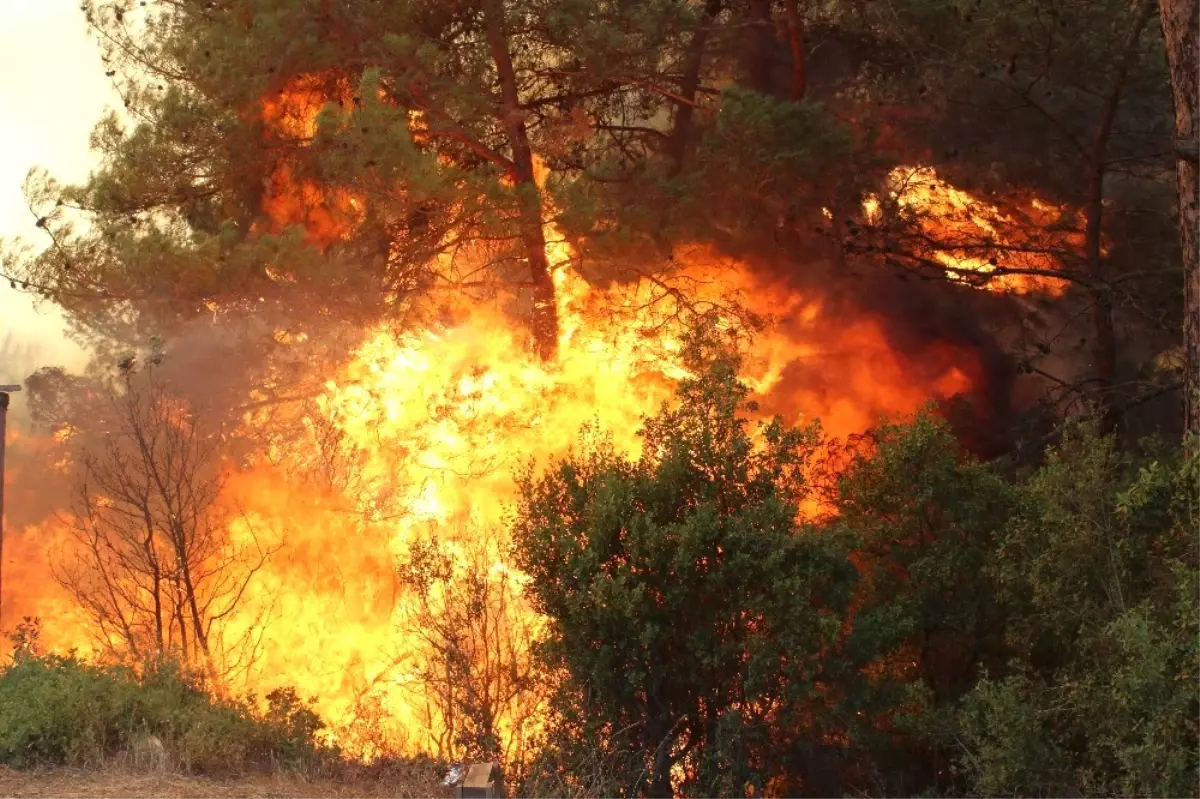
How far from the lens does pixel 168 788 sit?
1185 cm

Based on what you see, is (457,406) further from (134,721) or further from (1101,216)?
(1101,216)

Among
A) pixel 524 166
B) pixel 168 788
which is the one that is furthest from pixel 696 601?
pixel 524 166

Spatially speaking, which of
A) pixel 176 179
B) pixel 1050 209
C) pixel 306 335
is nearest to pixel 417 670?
pixel 306 335

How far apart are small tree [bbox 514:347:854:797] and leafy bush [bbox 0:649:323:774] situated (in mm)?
2711

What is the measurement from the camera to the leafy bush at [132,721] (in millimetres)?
12703

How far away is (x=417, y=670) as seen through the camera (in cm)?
1652

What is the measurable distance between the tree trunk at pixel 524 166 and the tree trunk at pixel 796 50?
12.0 ft

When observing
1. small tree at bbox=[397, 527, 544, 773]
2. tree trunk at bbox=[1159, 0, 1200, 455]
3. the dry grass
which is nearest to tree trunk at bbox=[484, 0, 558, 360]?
small tree at bbox=[397, 527, 544, 773]

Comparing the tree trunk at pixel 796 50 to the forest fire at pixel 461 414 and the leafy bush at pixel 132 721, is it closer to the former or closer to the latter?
the forest fire at pixel 461 414

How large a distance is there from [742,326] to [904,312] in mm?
2697

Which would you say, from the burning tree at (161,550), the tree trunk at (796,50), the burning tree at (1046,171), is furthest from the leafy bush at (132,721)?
the tree trunk at (796,50)

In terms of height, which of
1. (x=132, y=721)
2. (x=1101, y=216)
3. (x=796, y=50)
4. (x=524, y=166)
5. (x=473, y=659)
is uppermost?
(x=796, y=50)

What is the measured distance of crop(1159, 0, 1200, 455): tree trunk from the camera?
1272 centimetres

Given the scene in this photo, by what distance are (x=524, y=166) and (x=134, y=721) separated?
9.59 metres
